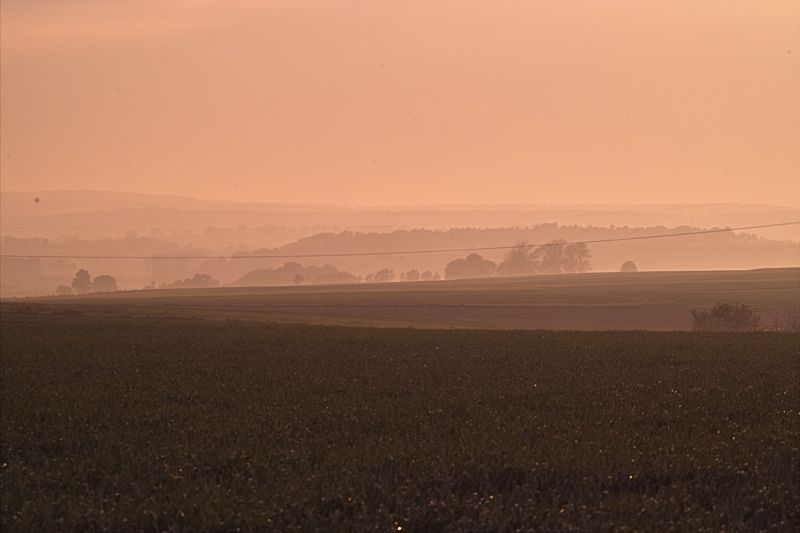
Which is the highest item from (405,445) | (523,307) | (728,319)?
(405,445)

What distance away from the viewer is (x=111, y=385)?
Result: 2147 centimetres

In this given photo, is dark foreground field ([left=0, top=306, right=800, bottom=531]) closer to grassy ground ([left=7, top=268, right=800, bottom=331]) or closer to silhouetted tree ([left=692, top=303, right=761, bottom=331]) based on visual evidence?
silhouetted tree ([left=692, top=303, right=761, bottom=331])

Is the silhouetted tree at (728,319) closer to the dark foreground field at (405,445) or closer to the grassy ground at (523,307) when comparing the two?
the grassy ground at (523,307)

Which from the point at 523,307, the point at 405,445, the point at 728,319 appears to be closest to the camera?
the point at 405,445

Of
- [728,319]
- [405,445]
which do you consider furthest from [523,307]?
[405,445]

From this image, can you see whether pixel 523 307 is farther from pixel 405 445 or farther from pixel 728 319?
pixel 405 445

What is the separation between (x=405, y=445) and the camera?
12555 millimetres

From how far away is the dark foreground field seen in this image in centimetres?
920

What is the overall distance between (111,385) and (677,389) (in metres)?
13.8

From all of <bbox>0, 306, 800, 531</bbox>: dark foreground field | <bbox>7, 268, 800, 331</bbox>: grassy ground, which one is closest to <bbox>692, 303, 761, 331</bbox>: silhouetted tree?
<bbox>7, 268, 800, 331</bbox>: grassy ground

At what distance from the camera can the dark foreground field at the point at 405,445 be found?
362 inches

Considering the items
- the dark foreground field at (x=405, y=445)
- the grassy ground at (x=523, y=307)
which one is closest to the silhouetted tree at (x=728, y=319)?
the grassy ground at (x=523, y=307)

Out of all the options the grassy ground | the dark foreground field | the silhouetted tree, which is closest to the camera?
the dark foreground field

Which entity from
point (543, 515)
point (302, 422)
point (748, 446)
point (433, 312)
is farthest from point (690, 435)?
point (433, 312)
